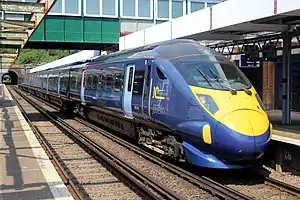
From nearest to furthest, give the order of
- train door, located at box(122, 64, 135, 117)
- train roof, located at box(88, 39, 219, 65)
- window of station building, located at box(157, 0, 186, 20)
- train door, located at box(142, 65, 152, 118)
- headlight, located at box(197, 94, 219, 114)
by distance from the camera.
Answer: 1. headlight, located at box(197, 94, 219, 114)
2. train roof, located at box(88, 39, 219, 65)
3. train door, located at box(142, 65, 152, 118)
4. train door, located at box(122, 64, 135, 117)
5. window of station building, located at box(157, 0, 186, 20)

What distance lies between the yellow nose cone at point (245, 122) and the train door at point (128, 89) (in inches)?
Result: 169

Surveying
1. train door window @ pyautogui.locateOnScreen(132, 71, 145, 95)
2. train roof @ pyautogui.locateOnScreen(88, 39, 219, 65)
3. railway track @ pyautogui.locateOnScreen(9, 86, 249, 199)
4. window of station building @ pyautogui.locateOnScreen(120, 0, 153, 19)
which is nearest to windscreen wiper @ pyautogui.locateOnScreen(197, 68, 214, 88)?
train roof @ pyautogui.locateOnScreen(88, 39, 219, 65)

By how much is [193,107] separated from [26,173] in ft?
11.2

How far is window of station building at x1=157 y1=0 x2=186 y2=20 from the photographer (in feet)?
109

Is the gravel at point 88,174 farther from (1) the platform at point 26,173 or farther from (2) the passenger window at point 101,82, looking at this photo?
(2) the passenger window at point 101,82

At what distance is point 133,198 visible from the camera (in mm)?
8312

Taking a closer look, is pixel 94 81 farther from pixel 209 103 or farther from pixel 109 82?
pixel 209 103

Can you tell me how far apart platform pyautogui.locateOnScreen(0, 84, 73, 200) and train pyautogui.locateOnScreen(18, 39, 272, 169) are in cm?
255

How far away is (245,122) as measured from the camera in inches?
343

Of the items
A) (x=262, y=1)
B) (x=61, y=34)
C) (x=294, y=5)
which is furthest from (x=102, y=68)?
(x=61, y=34)

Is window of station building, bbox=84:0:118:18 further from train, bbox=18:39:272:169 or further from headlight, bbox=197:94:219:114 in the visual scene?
headlight, bbox=197:94:219:114

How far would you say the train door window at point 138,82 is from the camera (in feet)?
38.5

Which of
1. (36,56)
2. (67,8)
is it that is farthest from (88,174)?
(36,56)

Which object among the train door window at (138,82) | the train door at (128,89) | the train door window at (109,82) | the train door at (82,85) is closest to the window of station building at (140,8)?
the train door at (82,85)
